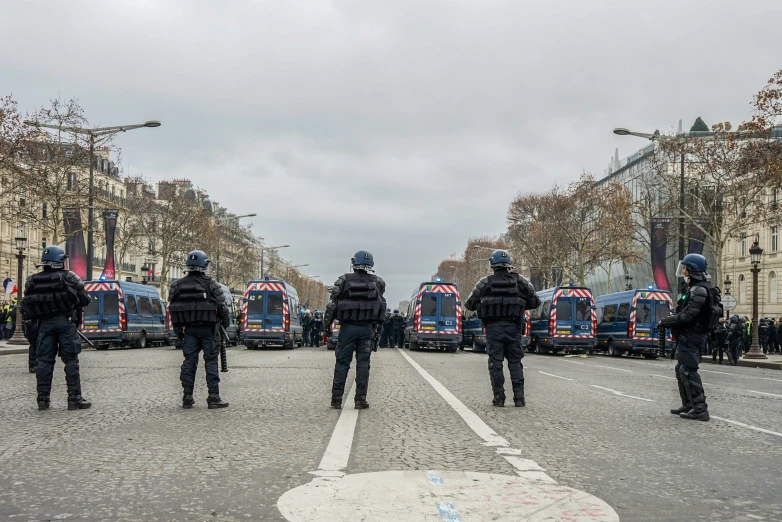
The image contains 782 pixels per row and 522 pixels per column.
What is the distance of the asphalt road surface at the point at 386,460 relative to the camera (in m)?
4.83

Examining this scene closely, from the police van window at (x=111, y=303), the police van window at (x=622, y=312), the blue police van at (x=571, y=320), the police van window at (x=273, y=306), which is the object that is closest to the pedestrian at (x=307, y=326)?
the police van window at (x=273, y=306)

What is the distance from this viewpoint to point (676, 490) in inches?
213

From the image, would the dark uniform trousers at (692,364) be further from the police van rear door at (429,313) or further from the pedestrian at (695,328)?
the police van rear door at (429,313)

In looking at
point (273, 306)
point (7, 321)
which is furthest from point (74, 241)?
point (273, 306)

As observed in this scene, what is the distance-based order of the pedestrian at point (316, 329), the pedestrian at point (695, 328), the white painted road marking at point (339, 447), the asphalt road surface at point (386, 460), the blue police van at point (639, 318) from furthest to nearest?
the pedestrian at point (316, 329)
the blue police van at point (639, 318)
the pedestrian at point (695, 328)
the white painted road marking at point (339, 447)
the asphalt road surface at point (386, 460)

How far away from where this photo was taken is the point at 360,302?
9.80 m

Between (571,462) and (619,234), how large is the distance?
1825 inches

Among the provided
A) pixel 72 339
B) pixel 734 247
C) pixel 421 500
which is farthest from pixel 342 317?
pixel 734 247

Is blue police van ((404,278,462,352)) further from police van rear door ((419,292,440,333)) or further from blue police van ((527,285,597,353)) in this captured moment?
blue police van ((527,285,597,353))

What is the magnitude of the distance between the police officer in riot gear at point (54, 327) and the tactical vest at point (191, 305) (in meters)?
1.13

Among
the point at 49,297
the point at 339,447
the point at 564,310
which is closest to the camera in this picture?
the point at 339,447

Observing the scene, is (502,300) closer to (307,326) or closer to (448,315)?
(448,315)

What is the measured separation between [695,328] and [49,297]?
277 inches

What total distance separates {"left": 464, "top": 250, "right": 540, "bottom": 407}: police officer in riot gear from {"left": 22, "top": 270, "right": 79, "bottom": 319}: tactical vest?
179 inches
